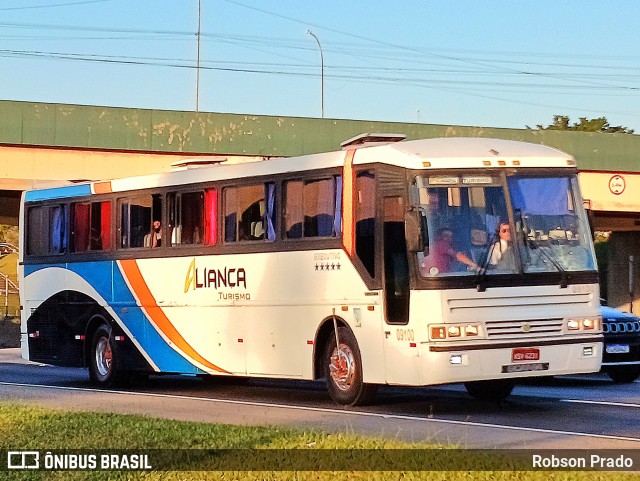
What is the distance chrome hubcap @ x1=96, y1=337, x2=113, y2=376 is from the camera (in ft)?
76.2

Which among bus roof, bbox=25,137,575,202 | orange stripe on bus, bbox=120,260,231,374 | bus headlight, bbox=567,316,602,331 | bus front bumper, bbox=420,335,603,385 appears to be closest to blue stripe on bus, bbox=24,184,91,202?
orange stripe on bus, bbox=120,260,231,374

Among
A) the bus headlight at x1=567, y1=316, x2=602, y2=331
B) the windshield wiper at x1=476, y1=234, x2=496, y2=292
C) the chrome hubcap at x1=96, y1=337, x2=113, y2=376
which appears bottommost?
the chrome hubcap at x1=96, y1=337, x2=113, y2=376

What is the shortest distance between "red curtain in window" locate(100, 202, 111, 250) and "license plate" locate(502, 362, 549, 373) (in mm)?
8749

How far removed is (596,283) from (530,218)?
3.78 feet

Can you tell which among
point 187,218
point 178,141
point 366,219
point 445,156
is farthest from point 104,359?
point 178,141

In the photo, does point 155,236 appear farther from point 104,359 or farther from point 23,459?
point 23,459

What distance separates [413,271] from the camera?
1669cm

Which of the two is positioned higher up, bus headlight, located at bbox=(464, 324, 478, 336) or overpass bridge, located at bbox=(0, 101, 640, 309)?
overpass bridge, located at bbox=(0, 101, 640, 309)

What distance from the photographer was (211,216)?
20734 mm

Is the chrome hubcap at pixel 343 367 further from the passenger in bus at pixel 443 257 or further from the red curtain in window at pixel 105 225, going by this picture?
the red curtain in window at pixel 105 225

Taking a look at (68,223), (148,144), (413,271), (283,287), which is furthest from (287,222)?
(148,144)

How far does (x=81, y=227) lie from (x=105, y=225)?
2.62ft

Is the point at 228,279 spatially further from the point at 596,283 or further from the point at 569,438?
the point at 569,438

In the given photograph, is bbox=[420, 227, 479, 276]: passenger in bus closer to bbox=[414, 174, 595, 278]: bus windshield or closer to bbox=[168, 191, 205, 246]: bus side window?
bbox=[414, 174, 595, 278]: bus windshield
